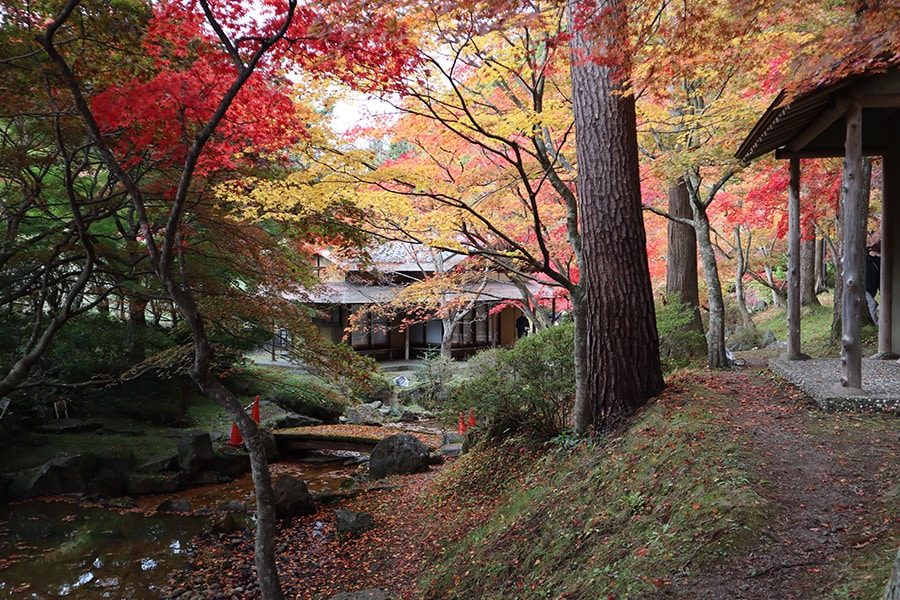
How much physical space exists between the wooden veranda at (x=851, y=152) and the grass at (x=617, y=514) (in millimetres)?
1608

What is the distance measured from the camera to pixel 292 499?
877cm

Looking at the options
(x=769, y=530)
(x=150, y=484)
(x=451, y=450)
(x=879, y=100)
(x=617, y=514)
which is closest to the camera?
(x=769, y=530)

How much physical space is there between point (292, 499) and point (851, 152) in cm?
828

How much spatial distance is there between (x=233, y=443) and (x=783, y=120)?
429 inches

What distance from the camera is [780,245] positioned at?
65.7 ft

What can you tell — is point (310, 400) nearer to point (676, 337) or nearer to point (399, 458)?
point (399, 458)

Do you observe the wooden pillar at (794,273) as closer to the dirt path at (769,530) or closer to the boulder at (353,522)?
the dirt path at (769,530)

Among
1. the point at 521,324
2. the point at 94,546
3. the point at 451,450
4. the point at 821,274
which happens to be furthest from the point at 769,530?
the point at 521,324

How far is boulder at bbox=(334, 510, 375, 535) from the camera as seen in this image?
25.2 feet

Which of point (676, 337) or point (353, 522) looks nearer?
point (353, 522)

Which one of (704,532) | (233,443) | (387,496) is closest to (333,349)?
(387,496)

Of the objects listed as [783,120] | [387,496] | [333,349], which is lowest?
[387,496]

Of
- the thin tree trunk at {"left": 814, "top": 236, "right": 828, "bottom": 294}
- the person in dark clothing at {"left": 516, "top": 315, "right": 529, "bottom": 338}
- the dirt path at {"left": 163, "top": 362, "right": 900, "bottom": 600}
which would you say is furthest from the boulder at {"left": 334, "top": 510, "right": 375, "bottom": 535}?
the thin tree trunk at {"left": 814, "top": 236, "right": 828, "bottom": 294}

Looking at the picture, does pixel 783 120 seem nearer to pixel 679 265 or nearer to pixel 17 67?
pixel 679 265
